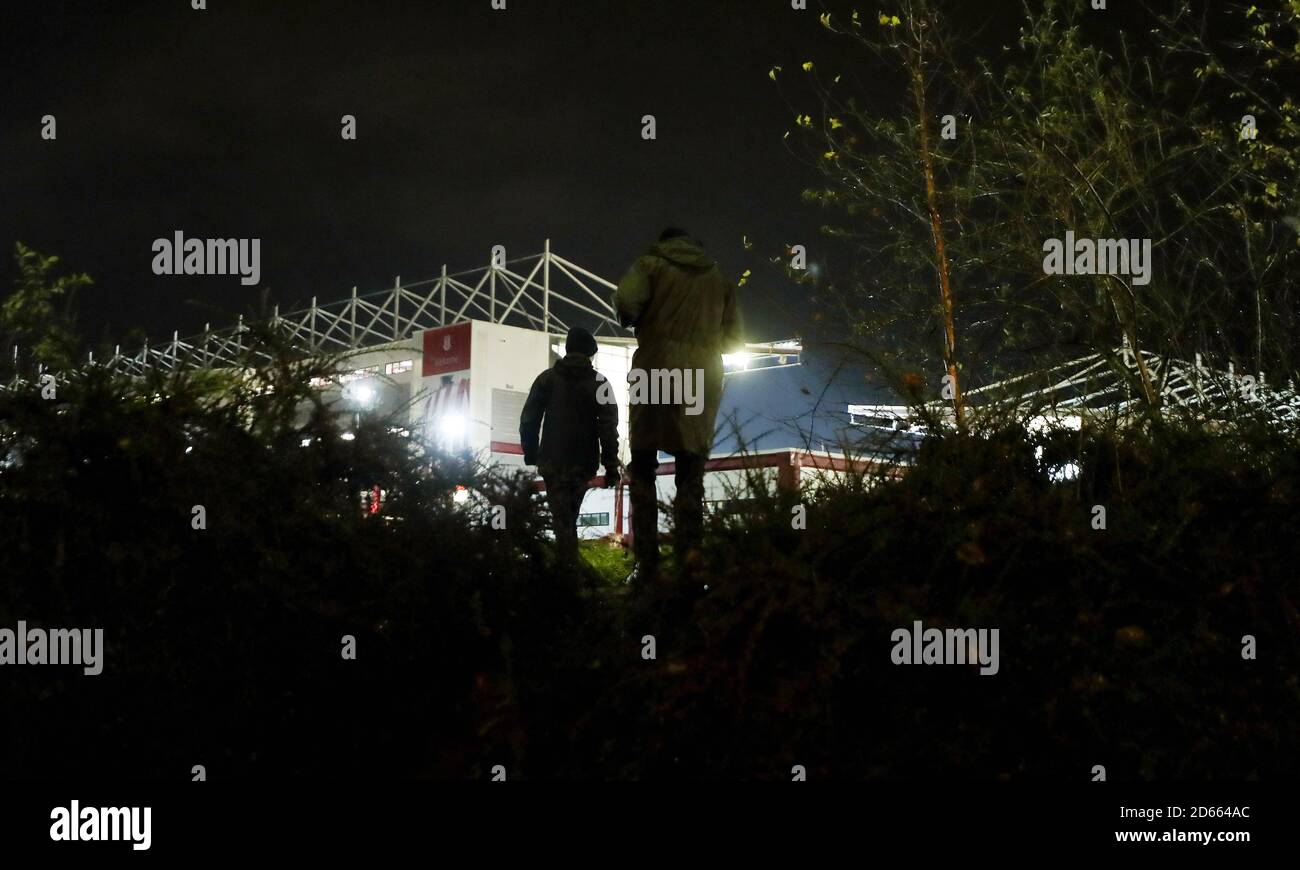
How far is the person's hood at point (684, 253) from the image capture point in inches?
285

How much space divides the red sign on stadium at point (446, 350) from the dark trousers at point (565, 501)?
22685mm

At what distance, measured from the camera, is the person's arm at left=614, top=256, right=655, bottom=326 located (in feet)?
23.3

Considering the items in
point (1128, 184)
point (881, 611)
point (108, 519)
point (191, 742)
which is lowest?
point (191, 742)

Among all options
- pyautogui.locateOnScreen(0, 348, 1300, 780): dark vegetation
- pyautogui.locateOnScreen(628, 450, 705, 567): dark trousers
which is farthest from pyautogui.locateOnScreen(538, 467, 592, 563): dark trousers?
pyautogui.locateOnScreen(628, 450, 705, 567): dark trousers

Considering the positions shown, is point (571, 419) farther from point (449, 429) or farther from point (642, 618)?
point (642, 618)

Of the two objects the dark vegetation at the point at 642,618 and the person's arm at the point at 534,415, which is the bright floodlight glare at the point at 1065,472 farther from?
the person's arm at the point at 534,415

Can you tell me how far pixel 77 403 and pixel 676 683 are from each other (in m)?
2.62

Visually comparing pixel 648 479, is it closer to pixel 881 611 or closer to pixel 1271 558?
pixel 881 611

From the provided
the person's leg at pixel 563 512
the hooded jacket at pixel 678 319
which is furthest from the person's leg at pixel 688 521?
the hooded jacket at pixel 678 319

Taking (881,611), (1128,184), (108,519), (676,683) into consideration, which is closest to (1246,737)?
(881,611)

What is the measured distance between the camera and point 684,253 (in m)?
7.30

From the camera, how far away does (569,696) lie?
5.16 metres

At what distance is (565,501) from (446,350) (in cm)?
2406

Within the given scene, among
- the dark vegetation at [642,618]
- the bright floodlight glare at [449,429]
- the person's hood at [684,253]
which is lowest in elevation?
the dark vegetation at [642,618]
